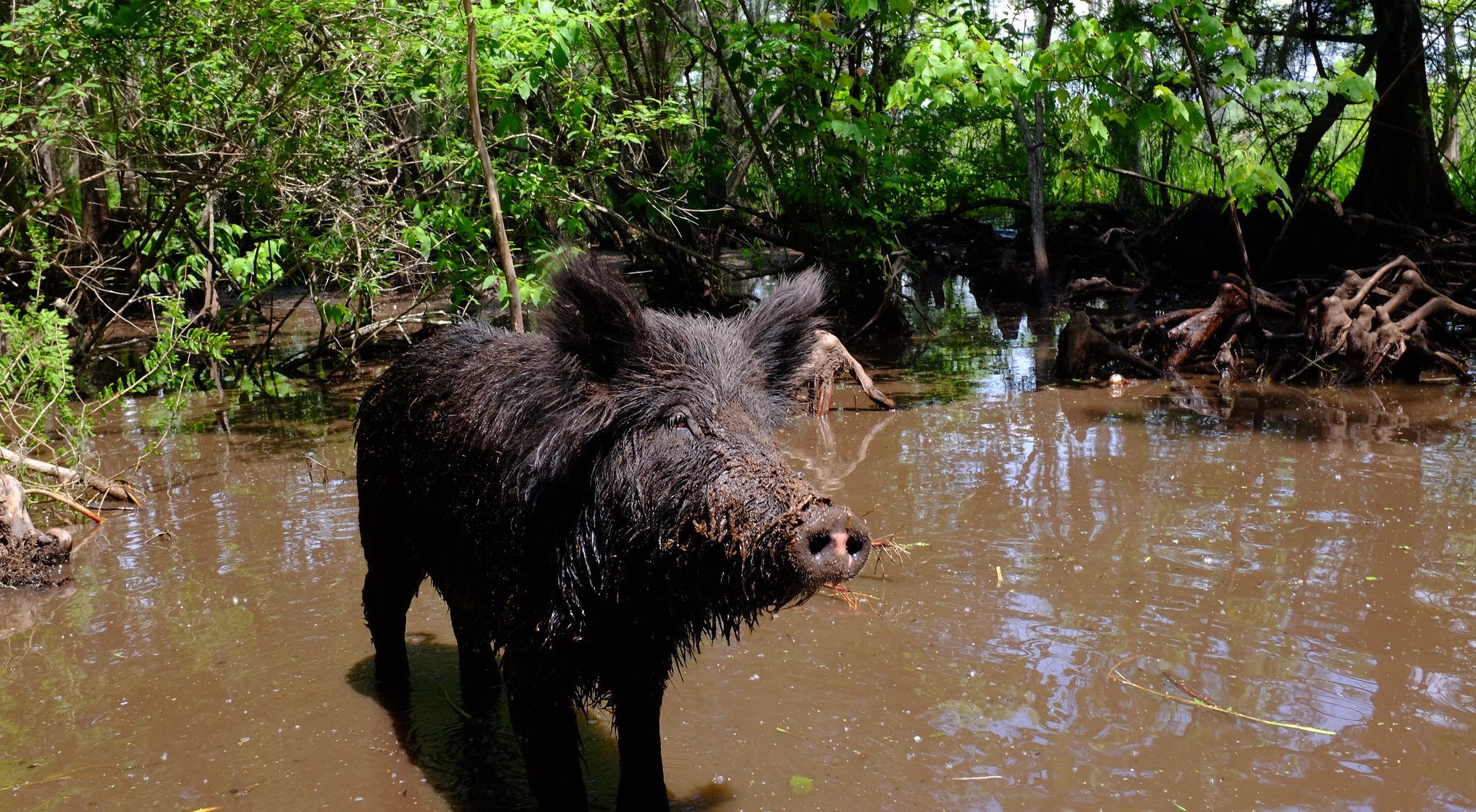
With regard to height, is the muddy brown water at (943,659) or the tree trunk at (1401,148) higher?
the tree trunk at (1401,148)

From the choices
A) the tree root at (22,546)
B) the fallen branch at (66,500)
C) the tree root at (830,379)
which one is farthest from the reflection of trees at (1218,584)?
the fallen branch at (66,500)

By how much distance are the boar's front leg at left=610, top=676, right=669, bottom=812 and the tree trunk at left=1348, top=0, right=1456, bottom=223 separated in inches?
494

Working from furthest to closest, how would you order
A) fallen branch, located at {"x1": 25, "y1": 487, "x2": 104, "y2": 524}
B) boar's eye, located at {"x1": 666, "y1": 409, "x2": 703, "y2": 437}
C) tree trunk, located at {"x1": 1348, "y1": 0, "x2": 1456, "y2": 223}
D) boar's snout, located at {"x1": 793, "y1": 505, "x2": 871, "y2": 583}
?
tree trunk, located at {"x1": 1348, "y1": 0, "x2": 1456, "y2": 223}, fallen branch, located at {"x1": 25, "y1": 487, "x2": 104, "y2": 524}, boar's eye, located at {"x1": 666, "y1": 409, "x2": 703, "y2": 437}, boar's snout, located at {"x1": 793, "y1": 505, "x2": 871, "y2": 583}

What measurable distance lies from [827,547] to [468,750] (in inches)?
81.8

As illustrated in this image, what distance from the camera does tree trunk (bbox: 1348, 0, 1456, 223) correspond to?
1255 centimetres

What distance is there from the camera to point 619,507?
314 centimetres

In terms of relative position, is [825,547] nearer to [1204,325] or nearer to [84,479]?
[84,479]

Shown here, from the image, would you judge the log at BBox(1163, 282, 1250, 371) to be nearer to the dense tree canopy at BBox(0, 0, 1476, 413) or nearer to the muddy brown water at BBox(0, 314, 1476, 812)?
the dense tree canopy at BBox(0, 0, 1476, 413)

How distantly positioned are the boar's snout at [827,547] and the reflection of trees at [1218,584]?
1423 mm

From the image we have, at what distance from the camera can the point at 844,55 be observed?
11312mm

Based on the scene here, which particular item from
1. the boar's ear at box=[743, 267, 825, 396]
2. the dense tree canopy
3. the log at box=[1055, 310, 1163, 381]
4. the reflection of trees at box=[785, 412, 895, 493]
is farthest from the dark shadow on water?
the log at box=[1055, 310, 1163, 381]

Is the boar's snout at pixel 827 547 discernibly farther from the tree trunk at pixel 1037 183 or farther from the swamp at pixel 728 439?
the tree trunk at pixel 1037 183

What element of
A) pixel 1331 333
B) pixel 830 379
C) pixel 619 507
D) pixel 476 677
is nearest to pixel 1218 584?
pixel 619 507

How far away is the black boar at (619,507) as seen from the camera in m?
2.92
